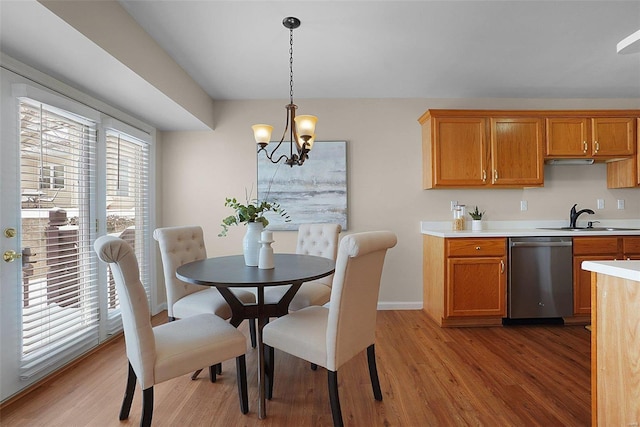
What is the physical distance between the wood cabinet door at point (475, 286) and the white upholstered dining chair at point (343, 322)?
5.02ft

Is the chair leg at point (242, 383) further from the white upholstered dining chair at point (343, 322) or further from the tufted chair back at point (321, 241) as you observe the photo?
the tufted chair back at point (321, 241)

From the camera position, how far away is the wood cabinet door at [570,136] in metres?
3.39

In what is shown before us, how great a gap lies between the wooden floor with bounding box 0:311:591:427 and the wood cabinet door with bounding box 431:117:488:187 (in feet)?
5.24

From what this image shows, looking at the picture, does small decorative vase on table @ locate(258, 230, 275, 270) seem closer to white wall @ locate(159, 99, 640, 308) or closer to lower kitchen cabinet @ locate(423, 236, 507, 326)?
white wall @ locate(159, 99, 640, 308)

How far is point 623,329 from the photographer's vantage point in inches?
48.4

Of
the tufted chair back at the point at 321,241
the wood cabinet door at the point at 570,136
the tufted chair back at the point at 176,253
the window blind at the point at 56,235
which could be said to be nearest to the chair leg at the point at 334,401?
the tufted chair back at the point at 321,241

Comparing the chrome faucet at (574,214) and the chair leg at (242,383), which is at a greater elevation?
the chrome faucet at (574,214)

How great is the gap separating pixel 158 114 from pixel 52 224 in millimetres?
1368

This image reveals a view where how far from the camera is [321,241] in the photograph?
2.91 m

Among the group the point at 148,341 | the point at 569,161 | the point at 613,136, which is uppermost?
the point at 613,136

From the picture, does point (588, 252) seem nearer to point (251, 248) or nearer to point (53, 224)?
point (251, 248)

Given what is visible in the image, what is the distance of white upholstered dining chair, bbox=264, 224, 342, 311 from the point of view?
2.43 metres

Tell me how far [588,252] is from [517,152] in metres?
1.15

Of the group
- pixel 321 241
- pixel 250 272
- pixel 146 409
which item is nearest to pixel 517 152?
pixel 321 241
